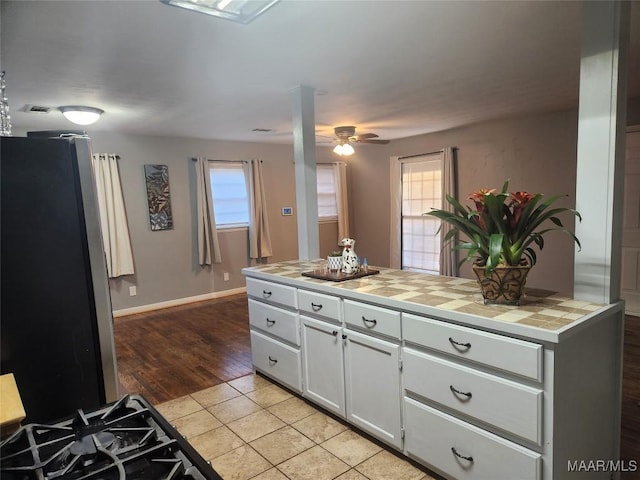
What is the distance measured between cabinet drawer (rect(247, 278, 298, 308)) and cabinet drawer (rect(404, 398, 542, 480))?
1.03 m

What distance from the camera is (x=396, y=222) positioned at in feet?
22.1

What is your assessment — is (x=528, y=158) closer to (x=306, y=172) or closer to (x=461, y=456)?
(x=306, y=172)

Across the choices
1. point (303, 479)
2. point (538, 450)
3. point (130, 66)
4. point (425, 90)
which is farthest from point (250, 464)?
point (425, 90)

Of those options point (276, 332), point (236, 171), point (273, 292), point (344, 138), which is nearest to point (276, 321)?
point (276, 332)

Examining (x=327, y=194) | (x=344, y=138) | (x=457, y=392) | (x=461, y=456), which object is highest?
(x=344, y=138)

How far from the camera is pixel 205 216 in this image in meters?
5.77

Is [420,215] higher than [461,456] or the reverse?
higher

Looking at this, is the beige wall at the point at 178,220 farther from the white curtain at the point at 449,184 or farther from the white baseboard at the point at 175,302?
the white curtain at the point at 449,184

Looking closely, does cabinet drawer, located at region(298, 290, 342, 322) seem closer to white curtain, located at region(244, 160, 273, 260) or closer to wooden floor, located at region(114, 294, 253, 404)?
wooden floor, located at region(114, 294, 253, 404)

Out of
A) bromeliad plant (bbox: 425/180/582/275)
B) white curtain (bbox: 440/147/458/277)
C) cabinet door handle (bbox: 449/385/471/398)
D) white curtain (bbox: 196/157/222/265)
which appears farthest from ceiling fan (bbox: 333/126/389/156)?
cabinet door handle (bbox: 449/385/471/398)

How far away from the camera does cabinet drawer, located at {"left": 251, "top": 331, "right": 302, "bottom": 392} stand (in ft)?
9.35

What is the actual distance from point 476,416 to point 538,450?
252 mm

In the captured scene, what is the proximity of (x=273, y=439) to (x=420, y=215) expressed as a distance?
4.65 meters

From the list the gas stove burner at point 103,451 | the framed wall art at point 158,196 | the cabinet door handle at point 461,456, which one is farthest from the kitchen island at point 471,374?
the framed wall art at point 158,196
